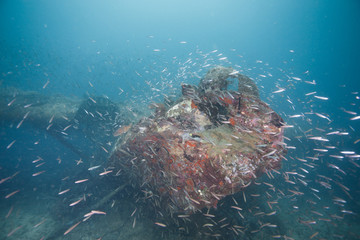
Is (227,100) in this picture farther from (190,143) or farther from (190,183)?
(190,183)

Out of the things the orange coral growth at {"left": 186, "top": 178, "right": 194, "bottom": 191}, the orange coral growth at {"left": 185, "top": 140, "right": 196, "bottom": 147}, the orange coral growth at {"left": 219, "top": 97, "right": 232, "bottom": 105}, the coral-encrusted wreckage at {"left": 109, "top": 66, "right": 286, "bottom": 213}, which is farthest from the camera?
the orange coral growth at {"left": 219, "top": 97, "right": 232, "bottom": 105}

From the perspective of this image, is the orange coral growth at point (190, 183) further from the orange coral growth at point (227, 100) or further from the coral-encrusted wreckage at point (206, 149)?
the orange coral growth at point (227, 100)

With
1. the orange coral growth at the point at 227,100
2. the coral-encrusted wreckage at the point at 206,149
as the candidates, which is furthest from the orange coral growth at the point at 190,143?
the orange coral growth at the point at 227,100

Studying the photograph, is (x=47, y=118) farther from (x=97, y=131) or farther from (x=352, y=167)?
(x=352, y=167)

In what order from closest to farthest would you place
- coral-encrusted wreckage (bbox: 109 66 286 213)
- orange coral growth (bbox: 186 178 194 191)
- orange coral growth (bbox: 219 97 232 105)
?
1. coral-encrusted wreckage (bbox: 109 66 286 213)
2. orange coral growth (bbox: 186 178 194 191)
3. orange coral growth (bbox: 219 97 232 105)

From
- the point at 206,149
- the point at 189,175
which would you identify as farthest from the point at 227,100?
the point at 189,175

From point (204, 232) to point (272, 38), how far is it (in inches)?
8906

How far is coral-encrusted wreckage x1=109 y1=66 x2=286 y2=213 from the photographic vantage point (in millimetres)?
3943

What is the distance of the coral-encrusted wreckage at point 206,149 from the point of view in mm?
3943

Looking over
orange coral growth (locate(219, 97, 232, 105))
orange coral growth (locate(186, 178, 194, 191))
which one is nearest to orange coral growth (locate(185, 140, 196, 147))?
orange coral growth (locate(186, 178, 194, 191))

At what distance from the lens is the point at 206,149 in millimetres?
4082

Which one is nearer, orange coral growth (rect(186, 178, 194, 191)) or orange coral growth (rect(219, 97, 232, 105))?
orange coral growth (rect(186, 178, 194, 191))

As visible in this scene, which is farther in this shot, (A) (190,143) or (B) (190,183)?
(A) (190,143)

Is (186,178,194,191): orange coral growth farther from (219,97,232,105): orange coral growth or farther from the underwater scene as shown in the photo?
(219,97,232,105): orange coral growth
